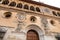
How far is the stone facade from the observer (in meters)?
5.99

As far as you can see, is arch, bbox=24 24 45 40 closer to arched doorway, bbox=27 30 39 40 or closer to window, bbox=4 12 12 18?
arched doorway, bbox=27 30 39 40

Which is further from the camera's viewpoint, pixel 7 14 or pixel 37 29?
pixel 37 29

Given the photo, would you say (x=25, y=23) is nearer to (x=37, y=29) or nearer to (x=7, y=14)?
(x=37, y=29)

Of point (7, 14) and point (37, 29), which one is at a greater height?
point (7, 14)

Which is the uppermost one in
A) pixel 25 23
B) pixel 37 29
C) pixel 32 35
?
pixel 25 23

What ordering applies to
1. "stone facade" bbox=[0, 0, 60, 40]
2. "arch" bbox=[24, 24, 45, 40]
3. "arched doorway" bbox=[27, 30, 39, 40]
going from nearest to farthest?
"stone facade" bbox=[0, 0, 60, 40], "arched doorway" bbox=[27, 30, 39, 40], "arch" bbox=[24, 24, 45, 40]

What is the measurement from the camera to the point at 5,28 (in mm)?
5918

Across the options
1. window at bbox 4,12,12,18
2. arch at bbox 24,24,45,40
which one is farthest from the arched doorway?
window at bbox 4,12,12,18

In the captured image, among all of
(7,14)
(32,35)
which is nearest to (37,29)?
(32,35)

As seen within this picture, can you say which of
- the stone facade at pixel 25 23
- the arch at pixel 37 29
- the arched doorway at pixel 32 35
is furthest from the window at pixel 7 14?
the arched doorway at pixel 32 35

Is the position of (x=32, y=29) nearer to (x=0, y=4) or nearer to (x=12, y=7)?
(x=12, y=7)

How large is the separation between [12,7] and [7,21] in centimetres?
110

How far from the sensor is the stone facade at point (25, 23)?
5989mm

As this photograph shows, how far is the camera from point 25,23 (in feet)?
21.6
